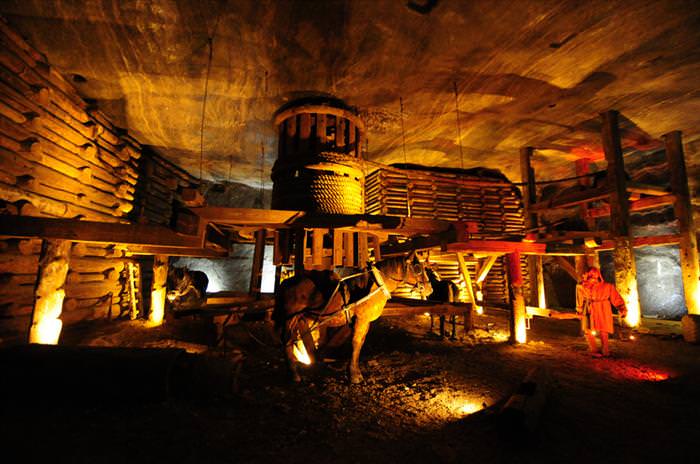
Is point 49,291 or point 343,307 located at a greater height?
point 49,291

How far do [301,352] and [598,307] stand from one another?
7385 mm

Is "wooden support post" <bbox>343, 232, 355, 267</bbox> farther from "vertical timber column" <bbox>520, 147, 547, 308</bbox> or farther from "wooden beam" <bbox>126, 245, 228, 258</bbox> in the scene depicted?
"vertical timber column" <bbox>520, 147, 547, 308</bbox>

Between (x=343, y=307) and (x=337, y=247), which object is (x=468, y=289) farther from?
(x=343, y=307)

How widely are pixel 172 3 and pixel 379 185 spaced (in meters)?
10.6

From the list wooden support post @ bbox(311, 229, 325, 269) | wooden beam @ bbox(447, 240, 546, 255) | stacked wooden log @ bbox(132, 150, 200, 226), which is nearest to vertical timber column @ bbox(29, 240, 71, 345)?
stacked wooden log @ bbox(132, 150, 200, 226)

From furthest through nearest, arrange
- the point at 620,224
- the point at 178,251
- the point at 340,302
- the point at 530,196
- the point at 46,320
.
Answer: the point at 530,196, the point at 620,224, the point at 178,251, the point at 46,320, the point at 340,302

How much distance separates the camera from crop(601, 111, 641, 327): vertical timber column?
970 cm

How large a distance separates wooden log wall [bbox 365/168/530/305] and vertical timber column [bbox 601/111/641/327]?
14.7ft

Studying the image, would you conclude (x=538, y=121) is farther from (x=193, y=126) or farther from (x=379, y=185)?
(x=193, y=126)

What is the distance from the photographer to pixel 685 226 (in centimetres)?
1016

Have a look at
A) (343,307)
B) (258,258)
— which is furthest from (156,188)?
(343,307)

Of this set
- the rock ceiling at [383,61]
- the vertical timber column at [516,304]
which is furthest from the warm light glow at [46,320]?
the vertical timber column at [516,304]

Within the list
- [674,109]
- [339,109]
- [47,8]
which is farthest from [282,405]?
[674,109]

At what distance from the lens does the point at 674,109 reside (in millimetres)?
9734
